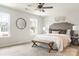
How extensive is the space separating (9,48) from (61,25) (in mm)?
1115

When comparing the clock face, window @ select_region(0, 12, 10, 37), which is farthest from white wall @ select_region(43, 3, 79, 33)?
window @ select_region(0, 12, 10, 37)

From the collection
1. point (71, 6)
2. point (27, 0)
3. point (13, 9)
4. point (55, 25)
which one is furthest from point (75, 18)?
point (13, 9)

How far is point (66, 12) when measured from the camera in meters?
1.59

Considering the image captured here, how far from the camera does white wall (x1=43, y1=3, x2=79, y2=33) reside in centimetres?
148

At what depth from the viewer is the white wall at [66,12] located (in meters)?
1.48

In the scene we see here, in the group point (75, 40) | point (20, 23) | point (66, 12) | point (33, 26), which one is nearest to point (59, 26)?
point (66, 12)

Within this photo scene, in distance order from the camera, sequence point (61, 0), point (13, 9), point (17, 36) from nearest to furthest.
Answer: point (61, 0) → point (13, 9) → point (17, 36)

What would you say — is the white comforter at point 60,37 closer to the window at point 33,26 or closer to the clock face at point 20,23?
the window at point 33,26

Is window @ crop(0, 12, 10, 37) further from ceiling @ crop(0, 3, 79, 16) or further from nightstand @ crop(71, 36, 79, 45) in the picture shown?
nightstand @ crop(71, 36, 79, 45)

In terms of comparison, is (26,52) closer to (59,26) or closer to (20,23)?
(20,23)

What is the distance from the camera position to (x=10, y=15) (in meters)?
1.71

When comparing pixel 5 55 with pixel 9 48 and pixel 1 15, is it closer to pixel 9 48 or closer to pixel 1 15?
pixel 9 48

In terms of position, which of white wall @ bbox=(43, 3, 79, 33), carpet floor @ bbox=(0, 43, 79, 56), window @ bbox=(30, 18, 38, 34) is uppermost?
white wall @ bbox=(43, 3, 79, 33)

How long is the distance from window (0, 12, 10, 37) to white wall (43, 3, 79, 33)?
720mm
